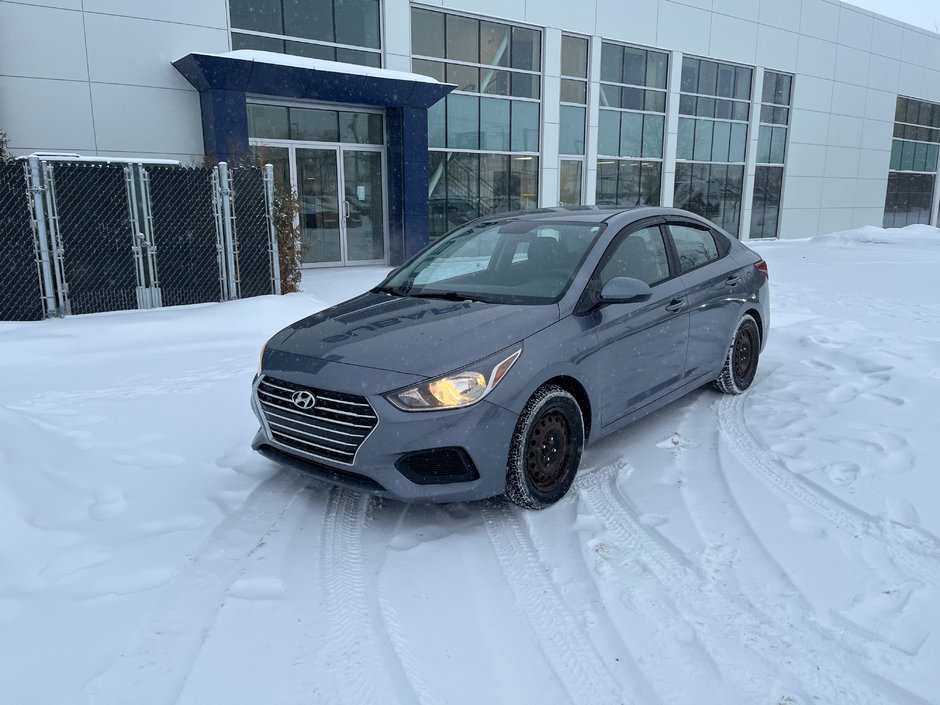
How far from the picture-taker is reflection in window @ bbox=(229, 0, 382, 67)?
1298 centimetres

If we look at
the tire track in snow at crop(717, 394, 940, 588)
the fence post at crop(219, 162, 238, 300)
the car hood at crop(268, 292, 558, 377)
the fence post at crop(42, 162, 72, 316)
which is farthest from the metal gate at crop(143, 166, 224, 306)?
the tire track in snow at crop(717, 394, 940, 588)

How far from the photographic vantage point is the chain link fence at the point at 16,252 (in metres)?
8.30

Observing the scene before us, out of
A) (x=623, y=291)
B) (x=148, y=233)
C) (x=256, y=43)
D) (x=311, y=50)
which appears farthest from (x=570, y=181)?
(x=623, y=291)

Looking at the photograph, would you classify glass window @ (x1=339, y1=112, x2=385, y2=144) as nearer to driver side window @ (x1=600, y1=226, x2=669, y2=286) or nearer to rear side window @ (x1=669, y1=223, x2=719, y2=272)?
rear side window @ (x1=669, y1=223, x2=719, y2=272)

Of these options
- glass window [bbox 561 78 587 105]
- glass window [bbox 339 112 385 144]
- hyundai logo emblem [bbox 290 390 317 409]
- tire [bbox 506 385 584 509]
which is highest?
glass window [bbox 561 78 587 105]

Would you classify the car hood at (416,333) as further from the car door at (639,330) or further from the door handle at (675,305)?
the door handle at (675,305)

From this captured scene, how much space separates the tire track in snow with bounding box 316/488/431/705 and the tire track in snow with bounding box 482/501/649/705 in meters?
0.53

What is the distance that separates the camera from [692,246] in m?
5.25

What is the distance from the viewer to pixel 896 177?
96.4ft

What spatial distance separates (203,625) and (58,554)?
3.28 ft

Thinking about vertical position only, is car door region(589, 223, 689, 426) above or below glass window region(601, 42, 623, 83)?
below

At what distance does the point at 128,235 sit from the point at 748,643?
9020mm

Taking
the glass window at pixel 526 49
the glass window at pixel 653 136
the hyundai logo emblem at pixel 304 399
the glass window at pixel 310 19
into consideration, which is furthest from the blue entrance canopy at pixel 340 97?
the hyundai logo emblem at pixel 304 399

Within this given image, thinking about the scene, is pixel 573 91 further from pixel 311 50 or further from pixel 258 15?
pixel 258 15
